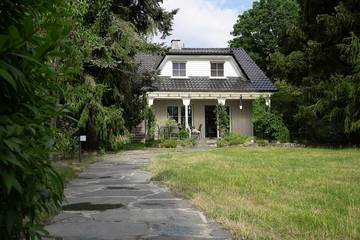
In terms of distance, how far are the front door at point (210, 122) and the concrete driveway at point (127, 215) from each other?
2283 cm

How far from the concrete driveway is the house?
71.9 ft

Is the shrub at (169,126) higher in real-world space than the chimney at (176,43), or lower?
lower

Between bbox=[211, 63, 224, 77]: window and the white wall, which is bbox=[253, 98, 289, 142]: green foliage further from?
the white wall

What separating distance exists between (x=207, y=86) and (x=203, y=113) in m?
2.12

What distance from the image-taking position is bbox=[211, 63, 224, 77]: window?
36.0 m

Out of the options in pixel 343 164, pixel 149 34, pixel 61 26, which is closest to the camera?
pixel 61 26

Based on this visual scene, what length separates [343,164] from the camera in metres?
16.2

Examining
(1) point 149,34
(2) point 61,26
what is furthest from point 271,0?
(2) point 61,26

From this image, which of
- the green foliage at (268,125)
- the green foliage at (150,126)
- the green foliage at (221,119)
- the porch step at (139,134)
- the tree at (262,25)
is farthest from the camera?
the tree at (262,25)

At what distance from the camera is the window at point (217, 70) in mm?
35969


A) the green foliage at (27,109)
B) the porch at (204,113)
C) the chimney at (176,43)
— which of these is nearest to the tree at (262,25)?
the chimney at (176,43)

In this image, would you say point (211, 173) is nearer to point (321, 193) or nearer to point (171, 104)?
point (321, 193)

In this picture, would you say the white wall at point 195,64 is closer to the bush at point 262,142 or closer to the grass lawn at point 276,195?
the bush at point 262,142

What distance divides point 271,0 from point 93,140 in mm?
38061
